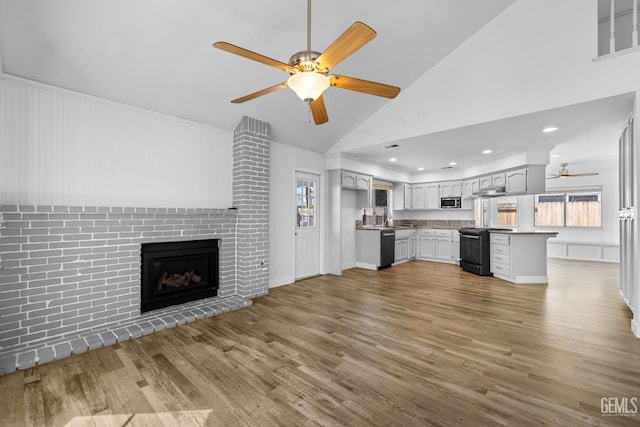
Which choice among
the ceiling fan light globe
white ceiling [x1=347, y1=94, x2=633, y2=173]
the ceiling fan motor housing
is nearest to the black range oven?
white ceiling [x1=347, y1=94, x2=633, y2=173]

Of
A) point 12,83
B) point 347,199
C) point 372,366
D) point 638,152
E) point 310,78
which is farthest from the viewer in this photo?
point 347,199

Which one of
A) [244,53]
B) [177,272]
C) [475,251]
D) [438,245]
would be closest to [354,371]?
[244,53]

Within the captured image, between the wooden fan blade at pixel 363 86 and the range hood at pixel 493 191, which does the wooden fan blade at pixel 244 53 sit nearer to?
the wooden fan blade at pixel 363 86

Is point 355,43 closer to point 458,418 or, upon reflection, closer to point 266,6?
point 266,6

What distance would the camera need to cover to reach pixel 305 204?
18.7 feet

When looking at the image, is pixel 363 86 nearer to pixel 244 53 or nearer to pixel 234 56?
pixel 244 53

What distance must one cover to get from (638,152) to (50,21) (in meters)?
5.81

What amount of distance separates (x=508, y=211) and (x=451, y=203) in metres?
1.43

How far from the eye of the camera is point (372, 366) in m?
2.39

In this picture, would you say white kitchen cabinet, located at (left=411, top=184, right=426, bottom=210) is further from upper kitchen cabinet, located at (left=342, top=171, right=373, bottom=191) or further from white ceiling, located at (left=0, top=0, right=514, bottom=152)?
white ceiling, located at (left=0, top=0, right=514, bottom=152)

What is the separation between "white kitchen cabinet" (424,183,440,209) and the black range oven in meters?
1.67

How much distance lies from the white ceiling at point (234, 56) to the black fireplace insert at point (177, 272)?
1.82 m

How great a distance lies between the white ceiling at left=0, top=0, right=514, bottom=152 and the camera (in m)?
2.47

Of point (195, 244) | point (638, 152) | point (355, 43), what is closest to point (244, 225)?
point (195, 244)
